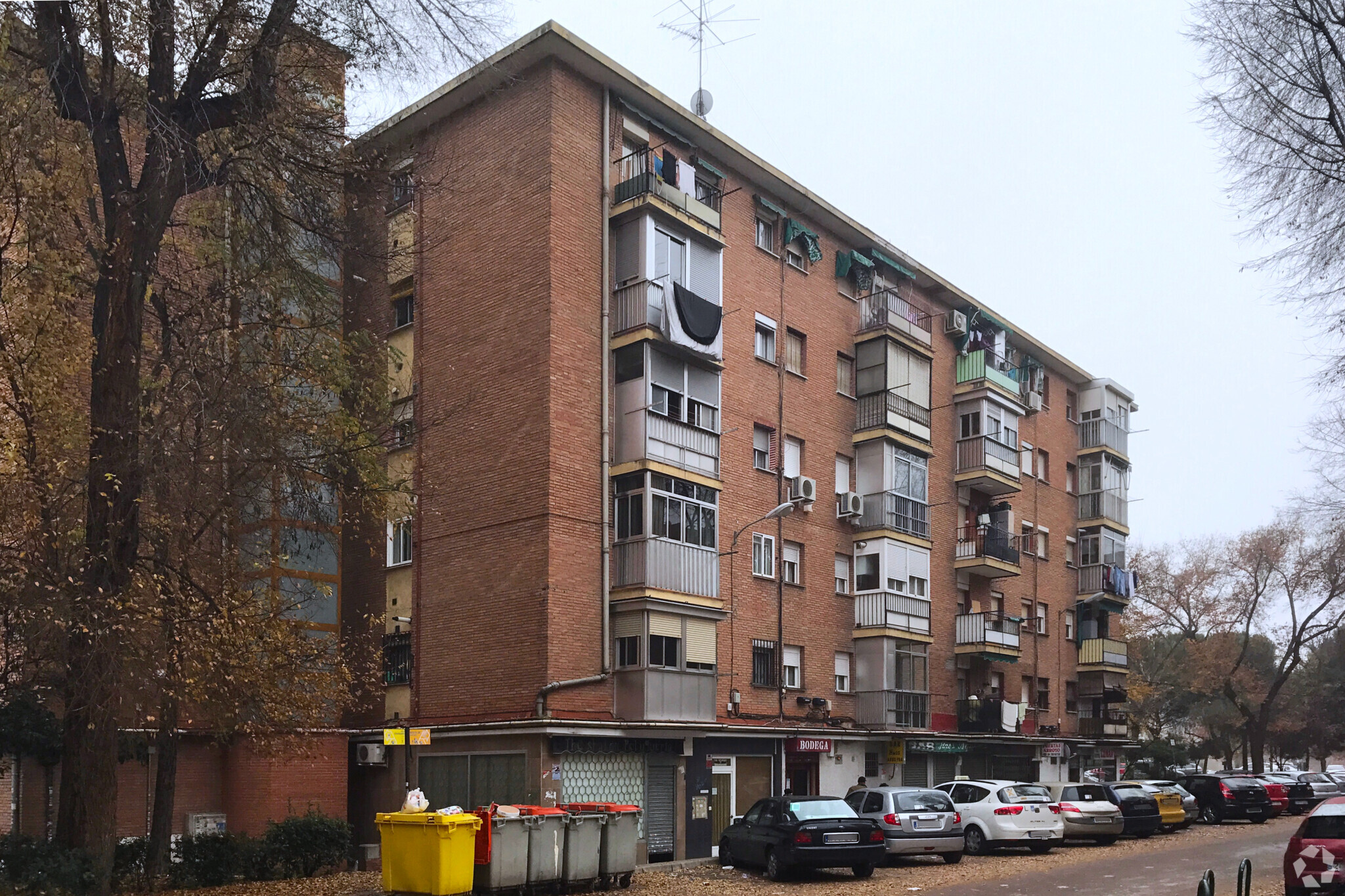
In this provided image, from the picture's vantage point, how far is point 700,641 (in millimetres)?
26922

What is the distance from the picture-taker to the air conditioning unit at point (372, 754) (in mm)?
26500

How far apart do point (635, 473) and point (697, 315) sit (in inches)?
149

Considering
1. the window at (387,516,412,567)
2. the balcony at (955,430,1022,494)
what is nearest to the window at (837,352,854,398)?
the balcony at (955,430,1022,494)

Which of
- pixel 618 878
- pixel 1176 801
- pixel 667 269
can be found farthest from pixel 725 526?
pixel 1176 801

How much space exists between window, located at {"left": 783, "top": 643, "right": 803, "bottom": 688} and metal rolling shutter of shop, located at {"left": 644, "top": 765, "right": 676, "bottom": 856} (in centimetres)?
498

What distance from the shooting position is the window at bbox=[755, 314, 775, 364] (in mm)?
30688

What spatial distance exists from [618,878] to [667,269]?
1269 cm

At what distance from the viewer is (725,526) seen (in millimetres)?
28859

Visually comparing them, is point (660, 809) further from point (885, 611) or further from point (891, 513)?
point (891, 513)

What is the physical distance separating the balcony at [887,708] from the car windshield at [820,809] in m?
10.3

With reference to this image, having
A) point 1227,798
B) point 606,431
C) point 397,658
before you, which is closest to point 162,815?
point 397,658

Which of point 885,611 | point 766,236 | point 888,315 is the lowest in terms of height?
point 885,611

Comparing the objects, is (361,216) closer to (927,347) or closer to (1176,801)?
(927,347)

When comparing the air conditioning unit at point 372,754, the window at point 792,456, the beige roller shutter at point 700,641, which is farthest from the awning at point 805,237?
the air conditioning unit at point 372,754
